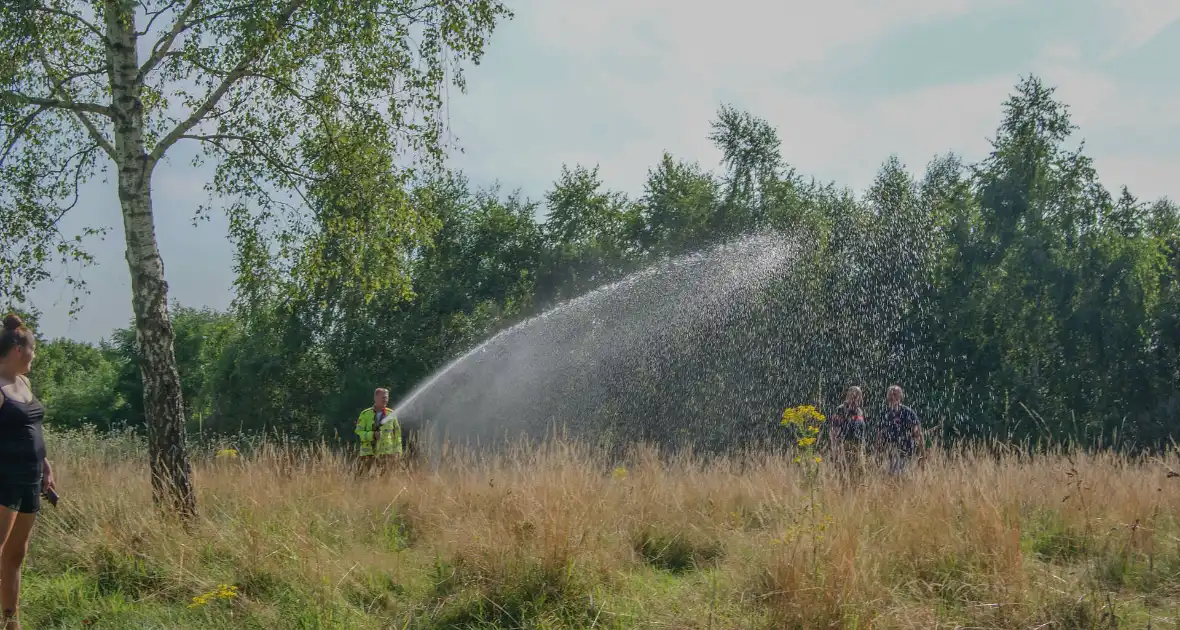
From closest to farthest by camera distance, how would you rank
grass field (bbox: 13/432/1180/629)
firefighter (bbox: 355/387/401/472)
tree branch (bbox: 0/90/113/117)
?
grass field (bbox: 13/432/1180/629)
tree branch (bbox: 0/90/113/117)
firefighter (bbox: 355/387/401/472)

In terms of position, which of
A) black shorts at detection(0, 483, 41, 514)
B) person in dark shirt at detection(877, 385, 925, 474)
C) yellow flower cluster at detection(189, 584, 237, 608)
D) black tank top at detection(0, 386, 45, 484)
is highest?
black tank top at detection(0, 386, 45, 484)

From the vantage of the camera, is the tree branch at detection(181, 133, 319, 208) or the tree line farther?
the tree line

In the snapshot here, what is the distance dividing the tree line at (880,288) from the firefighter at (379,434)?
1126 centimetres

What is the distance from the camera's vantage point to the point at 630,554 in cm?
655

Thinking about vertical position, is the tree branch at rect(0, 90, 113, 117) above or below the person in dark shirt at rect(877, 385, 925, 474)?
above

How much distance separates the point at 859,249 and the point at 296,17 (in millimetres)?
22252

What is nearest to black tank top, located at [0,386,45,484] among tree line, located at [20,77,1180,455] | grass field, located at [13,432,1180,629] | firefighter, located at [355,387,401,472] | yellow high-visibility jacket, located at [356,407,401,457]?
grass field, located at [13,432,1180,629]

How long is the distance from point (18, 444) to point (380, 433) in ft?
19.9

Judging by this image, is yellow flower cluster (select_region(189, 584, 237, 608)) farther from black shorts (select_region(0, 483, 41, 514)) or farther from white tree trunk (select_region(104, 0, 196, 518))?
white tree trunk (select_region(104, 0, 196, 518))

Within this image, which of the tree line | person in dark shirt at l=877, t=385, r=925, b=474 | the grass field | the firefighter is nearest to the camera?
the grass field

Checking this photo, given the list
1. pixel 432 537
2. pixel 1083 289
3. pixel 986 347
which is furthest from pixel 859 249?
pixel 432 537

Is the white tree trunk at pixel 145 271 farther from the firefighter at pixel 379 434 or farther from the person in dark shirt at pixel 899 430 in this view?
the person in dark shirt at pixel 899 430

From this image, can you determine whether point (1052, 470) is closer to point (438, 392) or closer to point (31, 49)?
point (31, 49)

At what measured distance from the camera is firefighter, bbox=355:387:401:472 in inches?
450
